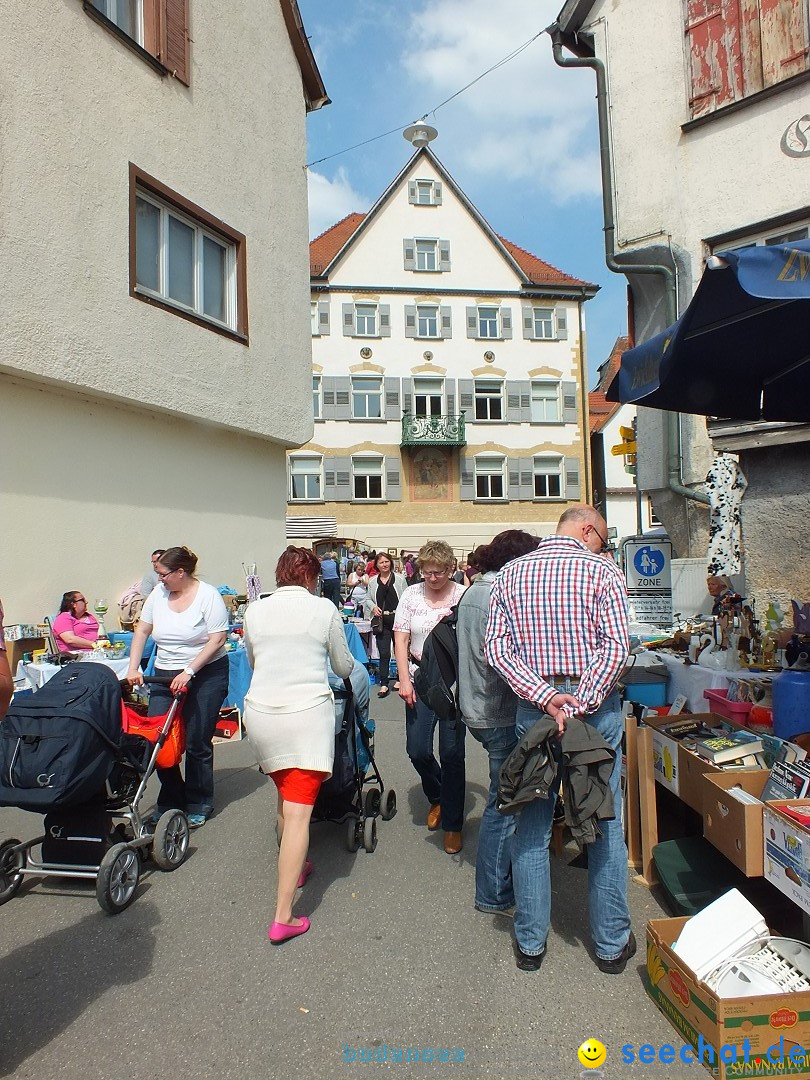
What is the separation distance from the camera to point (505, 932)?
3.62 metres

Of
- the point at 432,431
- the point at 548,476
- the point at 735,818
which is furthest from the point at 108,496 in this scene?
the point at 548,476

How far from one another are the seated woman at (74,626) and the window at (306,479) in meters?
24.5

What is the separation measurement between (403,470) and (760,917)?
3013 centimetres

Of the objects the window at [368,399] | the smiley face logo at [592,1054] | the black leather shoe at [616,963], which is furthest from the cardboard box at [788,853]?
the window at [368,399]

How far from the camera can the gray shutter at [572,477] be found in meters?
33.1

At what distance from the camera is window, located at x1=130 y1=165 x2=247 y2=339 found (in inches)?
345

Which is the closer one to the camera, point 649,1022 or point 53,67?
point 649,1022

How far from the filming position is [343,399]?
32188mm

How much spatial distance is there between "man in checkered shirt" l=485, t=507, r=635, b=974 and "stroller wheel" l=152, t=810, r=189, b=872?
2.17 meters

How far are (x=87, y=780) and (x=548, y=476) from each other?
3094cm

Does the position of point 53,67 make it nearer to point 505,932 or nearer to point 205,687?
point 205,687

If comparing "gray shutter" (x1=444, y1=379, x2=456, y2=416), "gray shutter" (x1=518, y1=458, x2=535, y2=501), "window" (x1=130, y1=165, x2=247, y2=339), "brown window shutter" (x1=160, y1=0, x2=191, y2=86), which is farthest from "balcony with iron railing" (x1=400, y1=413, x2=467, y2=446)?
"brown window shutter" (x1=160, y1=0, x2=191, y2=86)

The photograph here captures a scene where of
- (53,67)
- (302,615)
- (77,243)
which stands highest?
(53,67)

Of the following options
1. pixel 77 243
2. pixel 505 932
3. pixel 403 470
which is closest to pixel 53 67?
pixel 77 243
